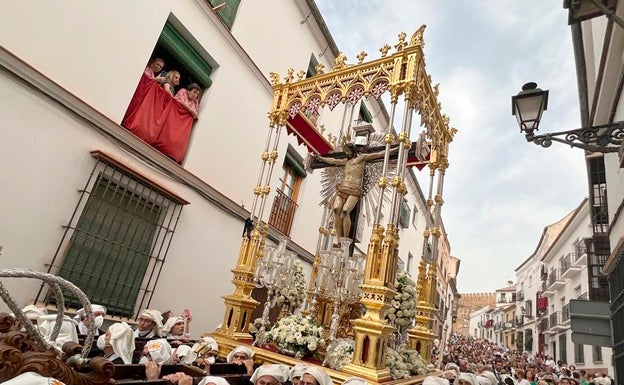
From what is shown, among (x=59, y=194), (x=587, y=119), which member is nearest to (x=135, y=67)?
(x=59, y=194)

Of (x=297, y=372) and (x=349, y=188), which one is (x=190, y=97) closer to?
(x=349, y=188)

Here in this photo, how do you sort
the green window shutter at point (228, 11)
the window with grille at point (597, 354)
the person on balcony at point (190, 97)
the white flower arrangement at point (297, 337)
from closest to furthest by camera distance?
the white flower arrangement at point (297, 337) < the person on balcony at point (190, 97) < the green window shutter at point (228, 11) < the window with grille at point (597, 354)

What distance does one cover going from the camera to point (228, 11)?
775 centimetres

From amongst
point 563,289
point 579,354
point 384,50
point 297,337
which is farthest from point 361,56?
point 563,289

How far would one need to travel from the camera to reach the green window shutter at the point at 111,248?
16.3ft

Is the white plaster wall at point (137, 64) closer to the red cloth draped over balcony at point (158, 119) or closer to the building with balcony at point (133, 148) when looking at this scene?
the building with balcony at point (133, 148)

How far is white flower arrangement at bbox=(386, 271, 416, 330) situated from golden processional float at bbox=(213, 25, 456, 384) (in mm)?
163

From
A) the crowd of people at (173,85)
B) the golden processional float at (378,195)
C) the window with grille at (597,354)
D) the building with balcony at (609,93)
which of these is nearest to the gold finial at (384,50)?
the golden processional float at (378,195)

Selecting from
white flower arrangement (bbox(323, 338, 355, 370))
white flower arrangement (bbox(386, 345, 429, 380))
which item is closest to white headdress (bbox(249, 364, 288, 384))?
white flower arrangement (bbox(323, 338, 355, 370))

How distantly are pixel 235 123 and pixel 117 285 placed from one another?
3738 mm

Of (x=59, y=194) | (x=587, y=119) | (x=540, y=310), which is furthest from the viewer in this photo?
(x=540, y=310)

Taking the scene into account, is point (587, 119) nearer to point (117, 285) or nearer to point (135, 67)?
point (135, 67)

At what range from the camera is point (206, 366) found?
3.35m

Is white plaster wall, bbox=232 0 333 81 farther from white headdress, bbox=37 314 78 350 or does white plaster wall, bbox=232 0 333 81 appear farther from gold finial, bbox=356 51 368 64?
white headdress, bbox=37 314 78 350
